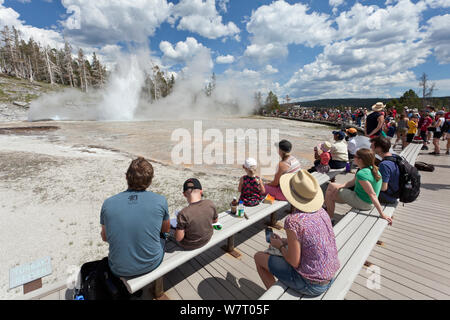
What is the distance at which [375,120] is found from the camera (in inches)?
244

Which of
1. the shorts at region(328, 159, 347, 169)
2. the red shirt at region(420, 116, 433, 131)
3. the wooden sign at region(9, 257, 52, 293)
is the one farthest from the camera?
the red shirt at region(420, 116, 433, 131)

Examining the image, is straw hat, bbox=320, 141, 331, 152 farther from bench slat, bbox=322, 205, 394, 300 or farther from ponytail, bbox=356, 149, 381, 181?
bench slat, bbox=322, 205, 394, 300

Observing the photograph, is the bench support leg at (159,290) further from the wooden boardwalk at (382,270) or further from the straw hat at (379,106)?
the straw hat at (379,106)

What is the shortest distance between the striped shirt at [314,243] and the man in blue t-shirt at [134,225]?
1.26 m

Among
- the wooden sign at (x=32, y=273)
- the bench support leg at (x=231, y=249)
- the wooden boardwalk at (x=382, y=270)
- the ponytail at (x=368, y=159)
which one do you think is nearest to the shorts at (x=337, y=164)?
the wooden boardwalk at (x=382, y=270)

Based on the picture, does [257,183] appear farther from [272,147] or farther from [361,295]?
[272,147]

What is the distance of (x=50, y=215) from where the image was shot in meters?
5.10

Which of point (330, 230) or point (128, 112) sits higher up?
point (128, 112)

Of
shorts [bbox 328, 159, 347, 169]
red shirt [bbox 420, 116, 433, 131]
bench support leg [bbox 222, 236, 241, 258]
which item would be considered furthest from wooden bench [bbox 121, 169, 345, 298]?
red shirt [bbox 420, 116, 433, 131]

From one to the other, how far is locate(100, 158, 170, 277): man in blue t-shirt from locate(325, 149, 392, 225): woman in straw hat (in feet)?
9.52

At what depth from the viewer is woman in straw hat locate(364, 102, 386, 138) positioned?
237 inches
